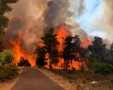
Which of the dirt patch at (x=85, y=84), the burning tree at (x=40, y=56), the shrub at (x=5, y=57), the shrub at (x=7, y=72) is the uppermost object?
the burning tree at (x=40, y=56)

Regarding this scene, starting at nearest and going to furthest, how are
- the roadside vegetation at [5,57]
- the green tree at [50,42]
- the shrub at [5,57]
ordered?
the roadside vegetation at [5,57]
the shrub at [5,57]
the green tree at [50,42]

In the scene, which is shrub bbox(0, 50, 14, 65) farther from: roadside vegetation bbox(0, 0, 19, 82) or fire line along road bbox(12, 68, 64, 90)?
fire line along road bbox(12, 68, 64, 90)

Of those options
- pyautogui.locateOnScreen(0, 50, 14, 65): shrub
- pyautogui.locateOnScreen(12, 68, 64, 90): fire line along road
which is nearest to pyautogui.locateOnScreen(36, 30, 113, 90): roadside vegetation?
pyautogui.locateOnScreen(0, 50, 14, 65): shrub

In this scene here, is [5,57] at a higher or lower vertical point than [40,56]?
lower

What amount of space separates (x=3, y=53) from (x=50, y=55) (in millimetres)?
49029

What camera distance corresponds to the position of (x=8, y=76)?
37.8 metres

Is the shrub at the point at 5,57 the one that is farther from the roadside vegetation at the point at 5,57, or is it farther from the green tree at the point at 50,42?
the green tree at the point at 50,42

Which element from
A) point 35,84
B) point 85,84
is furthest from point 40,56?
point 35,84

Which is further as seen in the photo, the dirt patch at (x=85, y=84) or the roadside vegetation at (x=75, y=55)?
the roadside vegetation at (x=75, y=55)

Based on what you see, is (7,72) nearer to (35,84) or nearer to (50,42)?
(35,84)

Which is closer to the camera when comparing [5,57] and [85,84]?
[85,84]

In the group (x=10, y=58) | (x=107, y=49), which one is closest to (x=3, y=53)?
(x=10, y=58)

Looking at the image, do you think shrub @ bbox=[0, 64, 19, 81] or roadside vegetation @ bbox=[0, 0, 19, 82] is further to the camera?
roadside vegetation @ bbox=[0, 0, 19, 82]

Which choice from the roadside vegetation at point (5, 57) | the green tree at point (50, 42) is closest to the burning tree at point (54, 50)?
the green tree at point (50, 42)
